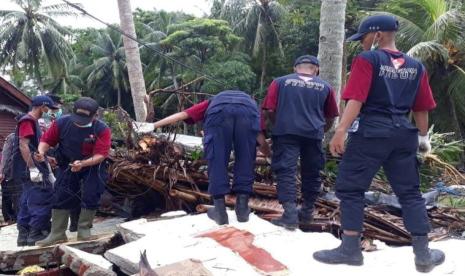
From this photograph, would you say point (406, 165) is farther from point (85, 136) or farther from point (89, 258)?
point (85, 136)

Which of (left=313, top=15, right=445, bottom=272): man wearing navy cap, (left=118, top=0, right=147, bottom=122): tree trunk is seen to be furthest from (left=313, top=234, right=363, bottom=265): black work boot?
(left=118, top=0, right=147, bottom=122): tree trunk

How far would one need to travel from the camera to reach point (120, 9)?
11922mm

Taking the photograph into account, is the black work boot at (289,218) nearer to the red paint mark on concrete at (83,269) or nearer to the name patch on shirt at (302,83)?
the name patch on shirt at (302,83)

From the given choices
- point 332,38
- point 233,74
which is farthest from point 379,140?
point 233,74

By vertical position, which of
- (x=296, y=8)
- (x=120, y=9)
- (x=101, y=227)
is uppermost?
(x=296, y=8)

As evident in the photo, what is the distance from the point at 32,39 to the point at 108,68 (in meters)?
6.50

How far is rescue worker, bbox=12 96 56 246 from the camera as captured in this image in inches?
223

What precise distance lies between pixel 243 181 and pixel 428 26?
16.9 metres

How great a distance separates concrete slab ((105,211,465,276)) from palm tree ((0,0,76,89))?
3310 cm

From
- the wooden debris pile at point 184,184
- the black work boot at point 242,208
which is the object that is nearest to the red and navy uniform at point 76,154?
the wooden debris pile at point 184,184

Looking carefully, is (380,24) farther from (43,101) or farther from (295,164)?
(43,101)

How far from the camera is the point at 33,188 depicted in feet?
19.0

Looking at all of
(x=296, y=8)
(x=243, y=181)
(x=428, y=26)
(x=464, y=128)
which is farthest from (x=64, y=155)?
(x=296, y=8)

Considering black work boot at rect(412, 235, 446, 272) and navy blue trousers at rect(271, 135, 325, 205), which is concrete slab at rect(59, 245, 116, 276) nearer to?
navy blue trousers at rect(271, 135, 325, 205)
